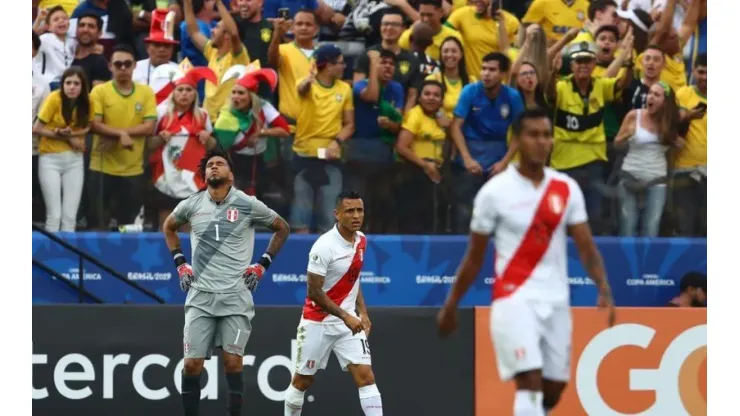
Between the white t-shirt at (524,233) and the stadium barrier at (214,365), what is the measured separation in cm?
543

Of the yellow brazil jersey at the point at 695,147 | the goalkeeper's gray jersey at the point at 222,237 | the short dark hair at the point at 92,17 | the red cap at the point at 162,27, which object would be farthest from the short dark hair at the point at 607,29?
the short dark hair at the point at 92,17

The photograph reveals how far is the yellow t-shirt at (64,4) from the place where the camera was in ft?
56.3

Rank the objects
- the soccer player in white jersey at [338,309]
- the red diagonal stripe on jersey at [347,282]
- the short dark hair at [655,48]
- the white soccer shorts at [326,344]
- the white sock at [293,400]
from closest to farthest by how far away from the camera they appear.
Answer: the soccer player in white jersey at [338,309], the red diagonal stripe on jersey at [347,282], the white soccer shorts at [326,344], the white sock at [293,400], the short dark hair at [655,48]

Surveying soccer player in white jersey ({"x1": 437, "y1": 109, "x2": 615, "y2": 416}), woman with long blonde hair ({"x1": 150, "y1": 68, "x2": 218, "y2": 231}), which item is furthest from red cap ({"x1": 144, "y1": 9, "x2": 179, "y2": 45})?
soccer player in white jersey ({"x1": 437, "y1": 109, "x2": 615, "y2": 416})

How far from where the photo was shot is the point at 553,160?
15.2 meters

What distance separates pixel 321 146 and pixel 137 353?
3.02m

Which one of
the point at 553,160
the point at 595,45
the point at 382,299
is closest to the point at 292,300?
the point at 382,299

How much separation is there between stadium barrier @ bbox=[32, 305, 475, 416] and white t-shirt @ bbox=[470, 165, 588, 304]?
5.43m

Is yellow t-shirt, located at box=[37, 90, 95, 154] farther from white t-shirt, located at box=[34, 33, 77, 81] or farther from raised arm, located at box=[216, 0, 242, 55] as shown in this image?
raised arm, located at box=[216, 0, 242, 55]

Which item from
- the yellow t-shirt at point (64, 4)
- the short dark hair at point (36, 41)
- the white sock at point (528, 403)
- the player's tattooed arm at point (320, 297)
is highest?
the yellow t-shirt at point (64, 4)

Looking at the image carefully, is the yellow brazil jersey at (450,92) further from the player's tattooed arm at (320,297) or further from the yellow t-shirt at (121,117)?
the player's tattooed arm at (320,297)

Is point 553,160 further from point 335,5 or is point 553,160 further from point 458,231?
point 335,5

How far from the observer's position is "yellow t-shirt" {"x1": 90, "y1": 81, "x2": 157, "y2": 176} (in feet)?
49.9

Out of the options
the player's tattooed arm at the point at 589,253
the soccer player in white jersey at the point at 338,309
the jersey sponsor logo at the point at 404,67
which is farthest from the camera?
the jersey sponsor logo at the point at 404,67
